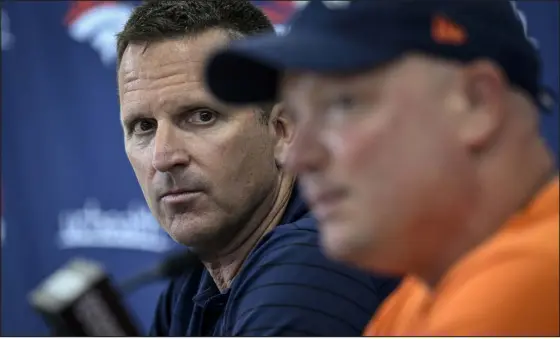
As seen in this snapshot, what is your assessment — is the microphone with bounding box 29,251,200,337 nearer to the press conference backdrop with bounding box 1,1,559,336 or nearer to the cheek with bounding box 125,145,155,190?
the cheek with bounding box 125,145,155,190

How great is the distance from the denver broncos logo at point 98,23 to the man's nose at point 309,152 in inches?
71.0

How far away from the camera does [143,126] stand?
1.21 meters

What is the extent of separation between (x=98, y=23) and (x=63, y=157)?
0.42 m

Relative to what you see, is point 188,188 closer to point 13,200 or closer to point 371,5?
point 371,5

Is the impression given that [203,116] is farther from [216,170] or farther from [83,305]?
[83,305]

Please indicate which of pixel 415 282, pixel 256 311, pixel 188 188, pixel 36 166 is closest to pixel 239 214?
pixel 188 188

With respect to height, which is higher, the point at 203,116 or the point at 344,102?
the point at 344,102

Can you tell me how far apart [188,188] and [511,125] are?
0.56 m

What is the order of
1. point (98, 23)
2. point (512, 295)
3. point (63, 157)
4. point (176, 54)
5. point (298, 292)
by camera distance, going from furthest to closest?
point (63, 157) → point (98, 23) → point (176, 54) → point (298, 292) → point (512, 295)

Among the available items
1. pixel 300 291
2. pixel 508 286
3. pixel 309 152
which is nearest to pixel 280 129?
pixel 300 291

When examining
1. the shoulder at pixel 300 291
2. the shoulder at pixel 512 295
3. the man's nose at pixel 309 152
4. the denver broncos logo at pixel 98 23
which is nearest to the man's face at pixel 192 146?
the shoulder at pixel 300 291

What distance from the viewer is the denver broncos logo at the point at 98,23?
2.44m

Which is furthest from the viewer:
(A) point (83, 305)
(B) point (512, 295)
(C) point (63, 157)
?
(C) point (63, 157)

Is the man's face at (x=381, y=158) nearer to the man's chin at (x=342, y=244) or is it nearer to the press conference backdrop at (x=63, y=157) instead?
the man's chin at (x=342, y=244)
